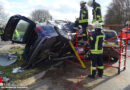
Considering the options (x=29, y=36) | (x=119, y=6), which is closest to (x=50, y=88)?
(x=29, y=36)

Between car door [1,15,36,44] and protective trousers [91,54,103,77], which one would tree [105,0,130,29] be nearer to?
protective trousers [91,54,103,77]

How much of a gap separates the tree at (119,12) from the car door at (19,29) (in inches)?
1117

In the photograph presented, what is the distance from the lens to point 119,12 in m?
29.6

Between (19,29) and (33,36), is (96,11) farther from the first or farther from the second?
(19,29)

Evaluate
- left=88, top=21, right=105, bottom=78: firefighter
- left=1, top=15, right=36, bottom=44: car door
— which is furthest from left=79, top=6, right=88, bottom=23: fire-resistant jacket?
left=1, top=15, right=36, bottom=44: car door

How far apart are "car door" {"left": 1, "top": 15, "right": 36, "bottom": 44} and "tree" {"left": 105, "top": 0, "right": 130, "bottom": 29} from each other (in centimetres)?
2837

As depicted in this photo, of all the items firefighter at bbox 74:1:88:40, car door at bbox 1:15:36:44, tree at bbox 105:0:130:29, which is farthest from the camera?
tree at bbox 105:0:130:29

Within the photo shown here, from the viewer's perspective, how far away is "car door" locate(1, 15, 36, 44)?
4.46m

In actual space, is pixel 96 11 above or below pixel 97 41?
above

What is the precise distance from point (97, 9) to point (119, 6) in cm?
2700

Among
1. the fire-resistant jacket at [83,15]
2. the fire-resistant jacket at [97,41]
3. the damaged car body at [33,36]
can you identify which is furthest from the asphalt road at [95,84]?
the fire-resistant jacket at [83,15]

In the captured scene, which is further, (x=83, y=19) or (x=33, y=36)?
Result: (x=83, y=19)

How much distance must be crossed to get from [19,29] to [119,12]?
95.6ft

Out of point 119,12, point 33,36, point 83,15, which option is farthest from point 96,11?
point 119,12
